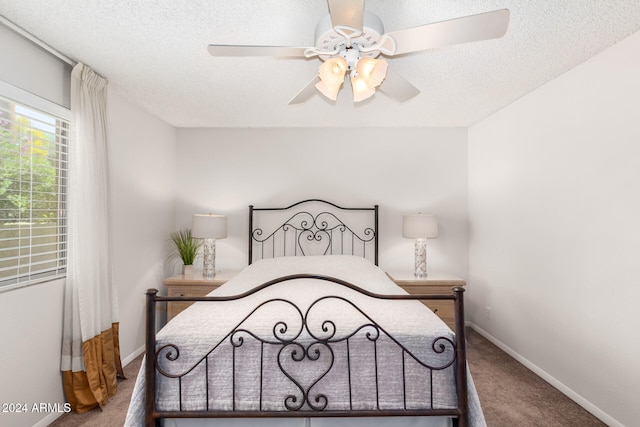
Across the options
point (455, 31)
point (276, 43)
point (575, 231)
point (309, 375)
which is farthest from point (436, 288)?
point (276, 43)

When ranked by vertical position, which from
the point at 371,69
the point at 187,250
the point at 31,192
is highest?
the point at 371,69

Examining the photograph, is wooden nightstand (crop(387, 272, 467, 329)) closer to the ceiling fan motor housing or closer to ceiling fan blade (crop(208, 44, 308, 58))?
the ceiling fan motor housing

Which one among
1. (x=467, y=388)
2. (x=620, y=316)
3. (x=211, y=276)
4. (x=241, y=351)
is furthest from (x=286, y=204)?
(x=620, y=316)

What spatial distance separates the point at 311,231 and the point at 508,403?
2.41 meters

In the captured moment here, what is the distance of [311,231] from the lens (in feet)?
12.7

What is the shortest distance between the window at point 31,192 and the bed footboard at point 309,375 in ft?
3.44

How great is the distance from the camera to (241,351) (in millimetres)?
1628

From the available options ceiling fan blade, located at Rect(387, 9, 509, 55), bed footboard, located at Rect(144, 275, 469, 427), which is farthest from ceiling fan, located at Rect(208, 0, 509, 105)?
bed footboard, located at Rect(144, 275, 469, 427)

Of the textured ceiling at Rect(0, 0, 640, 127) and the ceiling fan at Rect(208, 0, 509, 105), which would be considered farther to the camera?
the textured ceiling at Rect(0, 0, 640, 127)

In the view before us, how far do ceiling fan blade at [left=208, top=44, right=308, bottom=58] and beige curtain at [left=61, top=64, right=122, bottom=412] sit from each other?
1.38 meters

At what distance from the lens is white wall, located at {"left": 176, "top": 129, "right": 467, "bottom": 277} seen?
153 inches

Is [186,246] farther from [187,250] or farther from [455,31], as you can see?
[455,31]

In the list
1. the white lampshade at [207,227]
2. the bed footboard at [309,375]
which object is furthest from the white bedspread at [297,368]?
the white lampshade at [207,227]

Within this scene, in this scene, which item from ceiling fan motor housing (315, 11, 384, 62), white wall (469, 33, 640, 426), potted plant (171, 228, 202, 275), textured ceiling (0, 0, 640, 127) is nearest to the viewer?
ceiling fan motor housing (315, 11, 384, 62)
